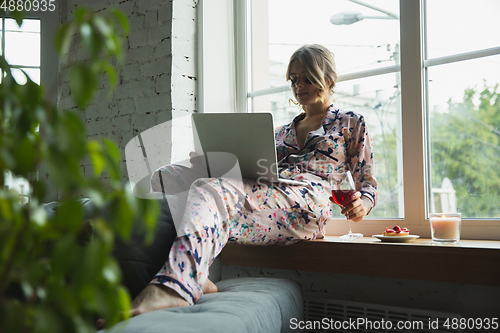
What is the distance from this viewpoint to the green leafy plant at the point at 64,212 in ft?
0.96

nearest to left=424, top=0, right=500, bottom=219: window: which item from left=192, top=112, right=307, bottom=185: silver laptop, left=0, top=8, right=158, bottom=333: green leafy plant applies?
left=192, top=112, right=307, bottom=185: silver laptop

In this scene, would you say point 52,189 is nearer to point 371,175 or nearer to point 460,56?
Answer: point 371,175

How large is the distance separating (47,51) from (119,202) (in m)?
2.67

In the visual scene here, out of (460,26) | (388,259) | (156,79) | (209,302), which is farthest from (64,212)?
(156,79)

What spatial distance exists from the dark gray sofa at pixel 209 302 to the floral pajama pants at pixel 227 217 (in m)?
0.07

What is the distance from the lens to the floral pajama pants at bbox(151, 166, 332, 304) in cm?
107

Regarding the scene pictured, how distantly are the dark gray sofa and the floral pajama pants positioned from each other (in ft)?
0.23

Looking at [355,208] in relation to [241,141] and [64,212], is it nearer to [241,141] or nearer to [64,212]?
[241,141]

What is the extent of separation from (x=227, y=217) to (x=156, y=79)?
1.25m

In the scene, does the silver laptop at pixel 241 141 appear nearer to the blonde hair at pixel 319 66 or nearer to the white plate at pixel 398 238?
the white plate at pixel 398 238

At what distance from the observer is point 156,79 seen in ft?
7.38

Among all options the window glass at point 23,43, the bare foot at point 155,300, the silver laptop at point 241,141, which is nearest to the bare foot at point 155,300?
the bare foot at point 155,300

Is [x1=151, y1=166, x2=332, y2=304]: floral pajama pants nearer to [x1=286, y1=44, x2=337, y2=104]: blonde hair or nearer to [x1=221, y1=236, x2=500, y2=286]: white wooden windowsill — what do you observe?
[x1=221, y1=236, x2=500, y2=286]: white wooden windowsill

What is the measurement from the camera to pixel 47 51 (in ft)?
8.46
